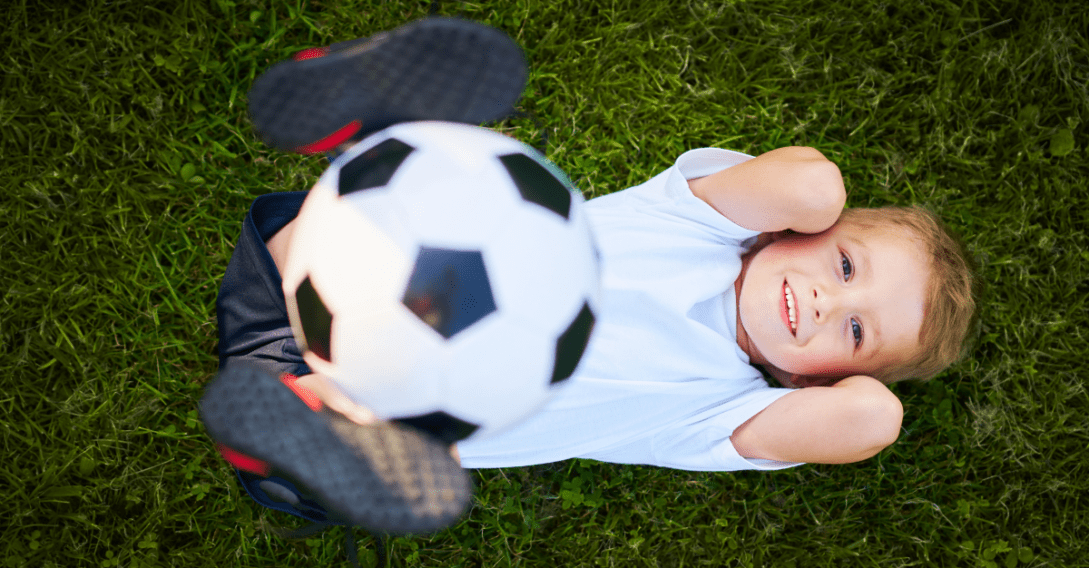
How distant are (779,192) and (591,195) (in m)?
0.68

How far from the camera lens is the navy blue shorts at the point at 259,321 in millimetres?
1775

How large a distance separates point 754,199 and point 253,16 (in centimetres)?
180

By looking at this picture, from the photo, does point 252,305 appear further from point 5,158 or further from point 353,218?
point 5,158

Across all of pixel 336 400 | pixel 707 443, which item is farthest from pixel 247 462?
pixel 707 443

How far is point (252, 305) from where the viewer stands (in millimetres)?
1819

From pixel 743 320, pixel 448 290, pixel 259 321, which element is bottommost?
pixel 743 320

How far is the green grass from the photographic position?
2178 millimetres

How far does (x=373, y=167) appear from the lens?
1166 millimetres

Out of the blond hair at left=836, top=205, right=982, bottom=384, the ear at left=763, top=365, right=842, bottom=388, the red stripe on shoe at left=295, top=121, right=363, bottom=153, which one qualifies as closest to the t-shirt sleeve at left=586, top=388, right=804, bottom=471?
the ear at left=763, top=365, right=842, bottom=388

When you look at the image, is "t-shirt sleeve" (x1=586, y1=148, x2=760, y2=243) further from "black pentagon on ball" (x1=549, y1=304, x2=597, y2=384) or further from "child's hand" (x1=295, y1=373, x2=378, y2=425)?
"child's hand" (x1=295, y1=373, x2=378, y2=425)

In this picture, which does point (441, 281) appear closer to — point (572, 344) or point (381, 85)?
point (572, 344)

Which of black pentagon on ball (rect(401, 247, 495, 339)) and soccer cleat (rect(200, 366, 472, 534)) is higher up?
black pentagon on ball (rect(401, 247, 495, 339))

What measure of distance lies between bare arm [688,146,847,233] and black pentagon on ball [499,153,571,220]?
100cm

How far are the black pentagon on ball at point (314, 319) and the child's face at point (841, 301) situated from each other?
4.33ft
